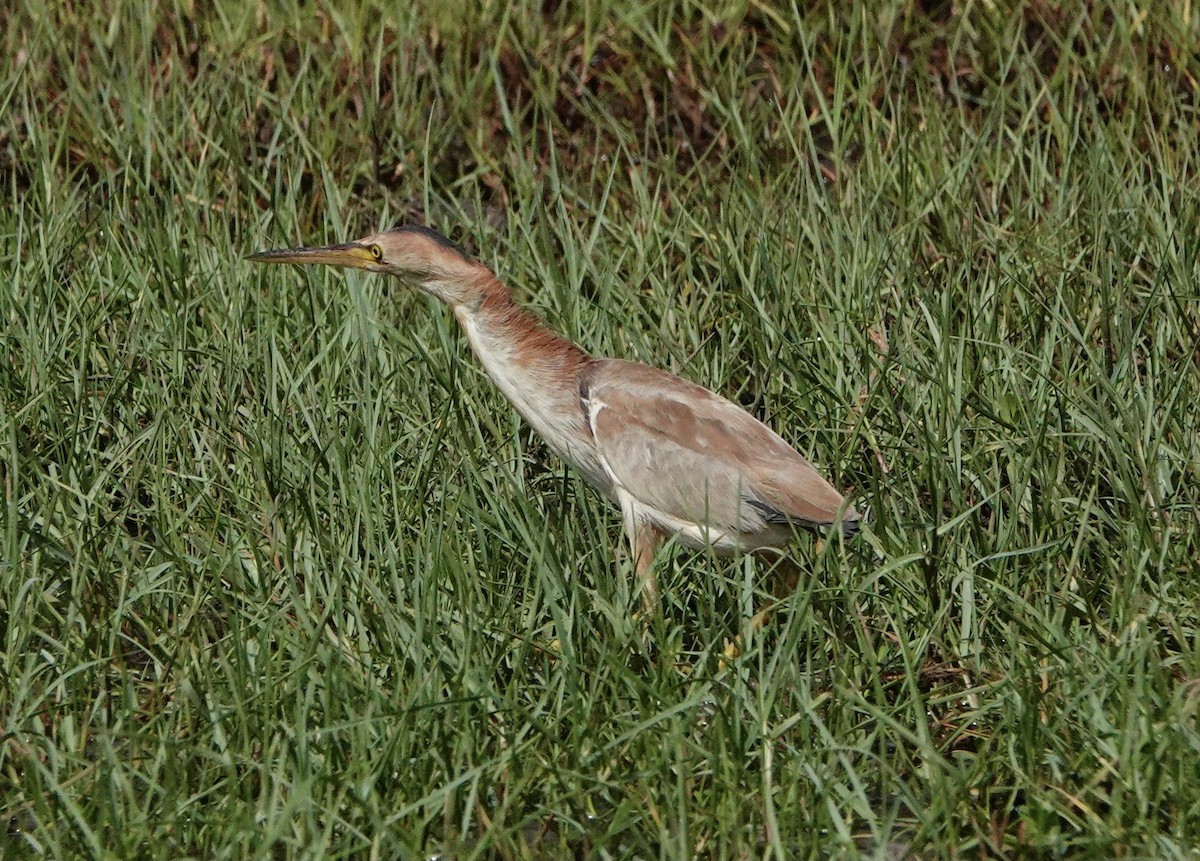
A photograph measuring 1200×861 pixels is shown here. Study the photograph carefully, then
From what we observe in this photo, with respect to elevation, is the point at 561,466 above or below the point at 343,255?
below

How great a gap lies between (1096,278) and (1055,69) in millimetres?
1618

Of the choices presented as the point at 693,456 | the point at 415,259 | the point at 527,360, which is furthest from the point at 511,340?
the point at 693,456

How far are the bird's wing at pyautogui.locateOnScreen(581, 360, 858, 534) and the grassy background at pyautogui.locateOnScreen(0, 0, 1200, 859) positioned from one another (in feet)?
0.51

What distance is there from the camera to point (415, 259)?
4.13 meters

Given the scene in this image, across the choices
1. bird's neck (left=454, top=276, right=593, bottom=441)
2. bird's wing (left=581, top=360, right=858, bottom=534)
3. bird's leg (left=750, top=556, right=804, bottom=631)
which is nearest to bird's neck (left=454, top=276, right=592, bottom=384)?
bird's neck (left=454, top=276, right=593, bottom=441)

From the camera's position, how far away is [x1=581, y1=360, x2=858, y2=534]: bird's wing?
12.5 feet

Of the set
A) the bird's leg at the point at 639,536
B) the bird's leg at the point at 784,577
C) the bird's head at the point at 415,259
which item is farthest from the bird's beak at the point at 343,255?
the bird's leg at the point at 784,577

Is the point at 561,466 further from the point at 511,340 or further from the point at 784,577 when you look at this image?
the point at 784,577

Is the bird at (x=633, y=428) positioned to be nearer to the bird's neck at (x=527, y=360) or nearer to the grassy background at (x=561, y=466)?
the bird's neck at (x=527, y=360)

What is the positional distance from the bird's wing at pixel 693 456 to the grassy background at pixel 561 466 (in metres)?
0.15

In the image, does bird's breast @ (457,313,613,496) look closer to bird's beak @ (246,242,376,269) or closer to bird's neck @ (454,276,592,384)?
bird's neck @ (454,276,592,384)

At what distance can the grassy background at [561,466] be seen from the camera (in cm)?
298

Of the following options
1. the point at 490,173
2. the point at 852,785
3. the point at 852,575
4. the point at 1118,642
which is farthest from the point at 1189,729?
the point at 490,173

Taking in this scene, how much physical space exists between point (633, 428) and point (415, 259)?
26.7 inches
